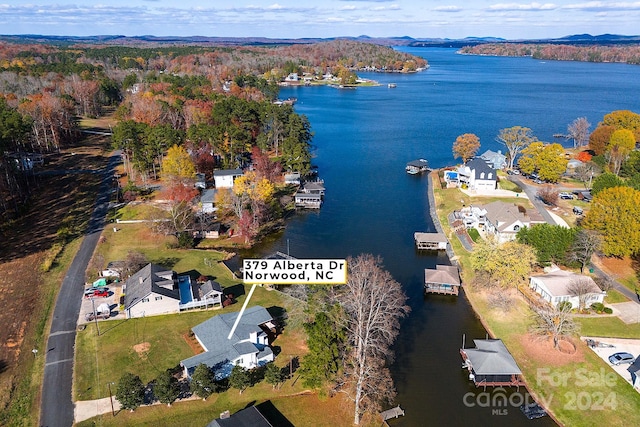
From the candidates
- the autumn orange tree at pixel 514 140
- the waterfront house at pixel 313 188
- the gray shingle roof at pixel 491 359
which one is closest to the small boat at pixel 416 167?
the autumn orange tree at pixel 514 140

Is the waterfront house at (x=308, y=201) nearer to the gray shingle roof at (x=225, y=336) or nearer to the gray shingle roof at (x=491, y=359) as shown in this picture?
the gray shingle roof at (x=225, y=336)

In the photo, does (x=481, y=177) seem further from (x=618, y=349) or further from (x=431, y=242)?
(x=618, y=349)

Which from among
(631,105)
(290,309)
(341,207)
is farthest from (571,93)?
(290,309)

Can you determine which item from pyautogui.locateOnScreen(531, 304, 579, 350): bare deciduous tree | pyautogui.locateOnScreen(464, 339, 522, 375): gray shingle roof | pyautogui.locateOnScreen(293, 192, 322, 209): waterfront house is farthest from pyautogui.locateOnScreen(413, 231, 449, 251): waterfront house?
pyautogui.locateOnScreen(464, 339, 522, 375): gray shingle roof

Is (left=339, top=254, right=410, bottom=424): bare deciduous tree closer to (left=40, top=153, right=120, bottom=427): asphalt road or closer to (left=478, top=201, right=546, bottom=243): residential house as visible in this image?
(left=40, top=153, right=120, bottom=427): asphalt road

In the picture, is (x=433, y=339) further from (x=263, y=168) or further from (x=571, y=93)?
(x=571, y=93)

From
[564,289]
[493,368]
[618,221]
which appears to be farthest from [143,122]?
[618,221]
